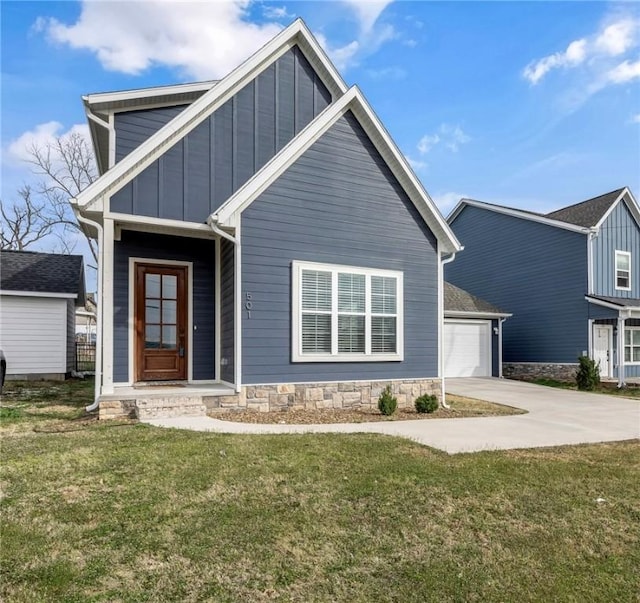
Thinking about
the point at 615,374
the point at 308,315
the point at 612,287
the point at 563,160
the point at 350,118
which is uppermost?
the point at 563,160

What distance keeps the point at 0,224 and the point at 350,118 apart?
27.6 metres

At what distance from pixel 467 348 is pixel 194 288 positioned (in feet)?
41.1

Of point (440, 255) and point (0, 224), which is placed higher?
point (0, 224)

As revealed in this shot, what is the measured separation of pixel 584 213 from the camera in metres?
18.4

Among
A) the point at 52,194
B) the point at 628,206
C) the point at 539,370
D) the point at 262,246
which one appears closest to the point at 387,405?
the point at 262,246

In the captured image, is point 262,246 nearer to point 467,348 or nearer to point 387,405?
point 387,405

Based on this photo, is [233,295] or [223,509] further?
[233,295]

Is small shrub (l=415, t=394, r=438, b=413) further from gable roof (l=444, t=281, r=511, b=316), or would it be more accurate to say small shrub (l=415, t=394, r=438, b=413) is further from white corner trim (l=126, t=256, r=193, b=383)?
gable roof (l=444, t=281, r=511, b=316)

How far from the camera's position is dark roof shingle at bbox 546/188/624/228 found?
690 inches

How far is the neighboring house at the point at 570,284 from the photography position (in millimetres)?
17094

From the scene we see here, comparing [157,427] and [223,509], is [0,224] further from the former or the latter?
[223,509]

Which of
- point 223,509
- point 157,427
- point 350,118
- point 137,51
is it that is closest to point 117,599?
point 223,509

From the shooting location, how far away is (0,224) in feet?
92.3

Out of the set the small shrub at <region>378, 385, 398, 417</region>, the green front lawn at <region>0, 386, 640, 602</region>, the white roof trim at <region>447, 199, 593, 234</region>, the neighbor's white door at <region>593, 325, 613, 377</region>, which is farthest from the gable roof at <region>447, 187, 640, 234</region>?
the green front lawn at <region>0, 386, 640, 602</region>
